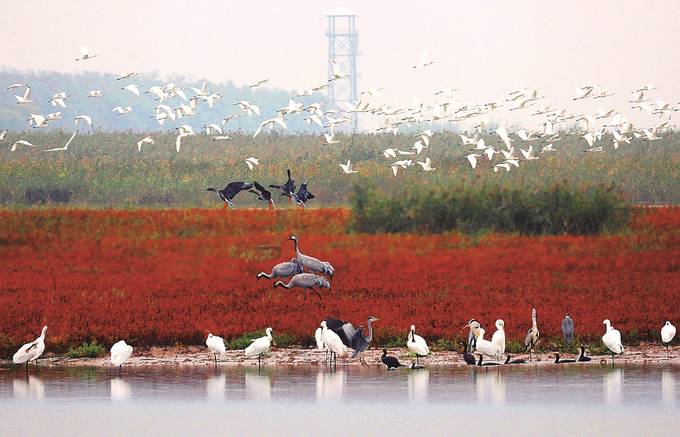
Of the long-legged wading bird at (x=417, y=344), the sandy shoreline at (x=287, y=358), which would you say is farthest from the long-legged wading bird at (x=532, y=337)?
the long-legged wading bird at (x=417, y=344)

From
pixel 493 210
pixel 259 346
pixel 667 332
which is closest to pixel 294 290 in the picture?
pixel 259 346

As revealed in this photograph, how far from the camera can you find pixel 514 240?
30.1 metres

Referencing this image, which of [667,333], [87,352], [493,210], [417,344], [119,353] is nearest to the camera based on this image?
[119,353]

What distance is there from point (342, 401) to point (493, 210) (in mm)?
19476

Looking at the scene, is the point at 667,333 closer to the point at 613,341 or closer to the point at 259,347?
the point at 613,341

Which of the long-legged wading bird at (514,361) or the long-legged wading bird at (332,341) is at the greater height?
the long-legged wading bird at (332,341)

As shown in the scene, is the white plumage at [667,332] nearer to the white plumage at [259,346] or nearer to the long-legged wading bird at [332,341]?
the long-legged wading bird at [332,341]

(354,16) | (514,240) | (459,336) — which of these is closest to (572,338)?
(459,336)

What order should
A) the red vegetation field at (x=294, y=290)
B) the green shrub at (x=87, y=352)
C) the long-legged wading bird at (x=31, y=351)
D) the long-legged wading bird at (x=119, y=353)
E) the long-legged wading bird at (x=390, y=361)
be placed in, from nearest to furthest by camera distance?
the long-legged wading bird at (x=119, y=353) < the long-legged wading bird at (x=390, y=361) < the long-legged wading bird at (x=31, y=351) < the green shrub at (x=87, y=352) < the red vegetation field at (x=294, y=290)

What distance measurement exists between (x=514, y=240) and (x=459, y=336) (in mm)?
12732

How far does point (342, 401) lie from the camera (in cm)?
1404

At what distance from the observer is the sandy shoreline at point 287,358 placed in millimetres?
16781

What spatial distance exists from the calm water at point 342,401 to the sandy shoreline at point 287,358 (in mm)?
383

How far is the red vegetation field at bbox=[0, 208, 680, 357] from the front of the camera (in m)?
18.5
